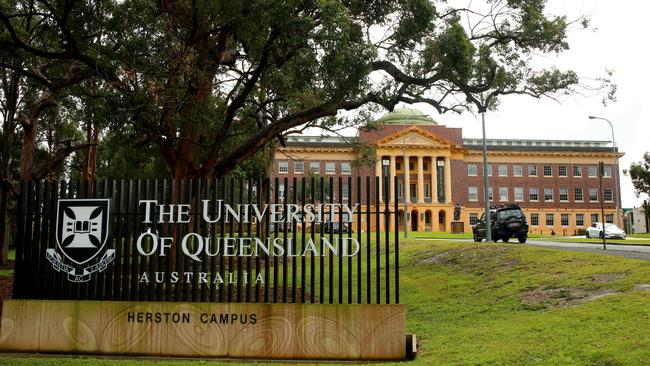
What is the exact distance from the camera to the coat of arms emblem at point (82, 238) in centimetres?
985

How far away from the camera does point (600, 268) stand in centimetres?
1440

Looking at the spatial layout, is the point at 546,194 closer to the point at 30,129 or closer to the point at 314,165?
the point at 314,165

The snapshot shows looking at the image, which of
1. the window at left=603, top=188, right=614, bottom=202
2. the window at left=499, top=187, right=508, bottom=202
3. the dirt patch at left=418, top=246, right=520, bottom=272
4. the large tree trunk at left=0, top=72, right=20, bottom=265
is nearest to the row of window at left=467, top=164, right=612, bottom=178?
the window at left=499, top=187, right=508, bottom=202

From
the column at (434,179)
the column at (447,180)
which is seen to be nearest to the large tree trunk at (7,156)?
the column at (434,179)

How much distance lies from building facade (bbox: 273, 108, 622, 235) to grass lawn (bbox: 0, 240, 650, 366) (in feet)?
194

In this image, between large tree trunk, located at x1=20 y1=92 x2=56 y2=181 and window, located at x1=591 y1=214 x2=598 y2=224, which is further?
window, located at x1=591 y1=214 x2=598 y2=224

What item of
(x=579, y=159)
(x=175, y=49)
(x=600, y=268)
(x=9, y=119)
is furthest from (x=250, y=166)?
(x=579, y=159)

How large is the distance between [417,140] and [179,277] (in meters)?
71.6

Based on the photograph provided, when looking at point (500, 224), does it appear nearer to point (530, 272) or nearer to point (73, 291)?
point (530, 272)

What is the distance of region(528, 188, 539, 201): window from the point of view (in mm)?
82481

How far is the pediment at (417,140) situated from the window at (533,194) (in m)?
13.6

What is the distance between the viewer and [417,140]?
79438 millimetres

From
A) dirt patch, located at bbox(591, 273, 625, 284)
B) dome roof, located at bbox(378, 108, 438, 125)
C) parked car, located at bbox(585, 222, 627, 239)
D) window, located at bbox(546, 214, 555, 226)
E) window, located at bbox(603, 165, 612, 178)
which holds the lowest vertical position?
dirt patch, located at bbox(591, 273, 625, 284)

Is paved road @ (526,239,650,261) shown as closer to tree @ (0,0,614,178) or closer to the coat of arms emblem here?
tree @ (0,0,614,178)
